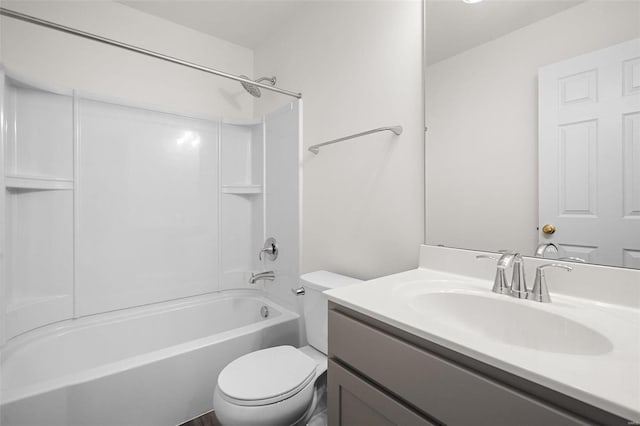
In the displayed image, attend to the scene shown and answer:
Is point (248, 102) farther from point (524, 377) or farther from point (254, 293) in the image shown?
point (524, 377)

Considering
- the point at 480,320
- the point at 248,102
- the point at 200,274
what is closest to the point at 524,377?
the point at 480,320

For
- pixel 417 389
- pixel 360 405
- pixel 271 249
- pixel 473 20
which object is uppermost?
pixel 473 20

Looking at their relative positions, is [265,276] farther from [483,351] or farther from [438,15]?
[438,15]

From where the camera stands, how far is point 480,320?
865 millimetres

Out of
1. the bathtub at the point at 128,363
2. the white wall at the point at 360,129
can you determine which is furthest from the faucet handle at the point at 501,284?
the bathtub at the point at 128,363

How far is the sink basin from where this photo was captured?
2.17 feet

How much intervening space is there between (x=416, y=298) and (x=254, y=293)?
1669 mm

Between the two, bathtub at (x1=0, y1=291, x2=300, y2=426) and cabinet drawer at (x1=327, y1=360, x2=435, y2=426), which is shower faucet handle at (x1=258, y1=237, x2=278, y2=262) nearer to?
bathtub at (x1=0, y1=291, x2=300, y2=426)

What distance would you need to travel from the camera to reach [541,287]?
82 cm

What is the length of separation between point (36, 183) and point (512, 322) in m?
2.27

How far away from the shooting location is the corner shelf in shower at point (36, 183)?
56.5 inches

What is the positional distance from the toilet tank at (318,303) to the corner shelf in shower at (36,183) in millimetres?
1518

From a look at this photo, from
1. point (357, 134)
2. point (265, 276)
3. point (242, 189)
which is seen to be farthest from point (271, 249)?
point (357, 134)

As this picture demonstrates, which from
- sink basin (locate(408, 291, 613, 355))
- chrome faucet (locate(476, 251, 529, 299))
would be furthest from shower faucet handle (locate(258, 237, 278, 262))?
chrome faucet (locate(476, 251, 529, 299))
